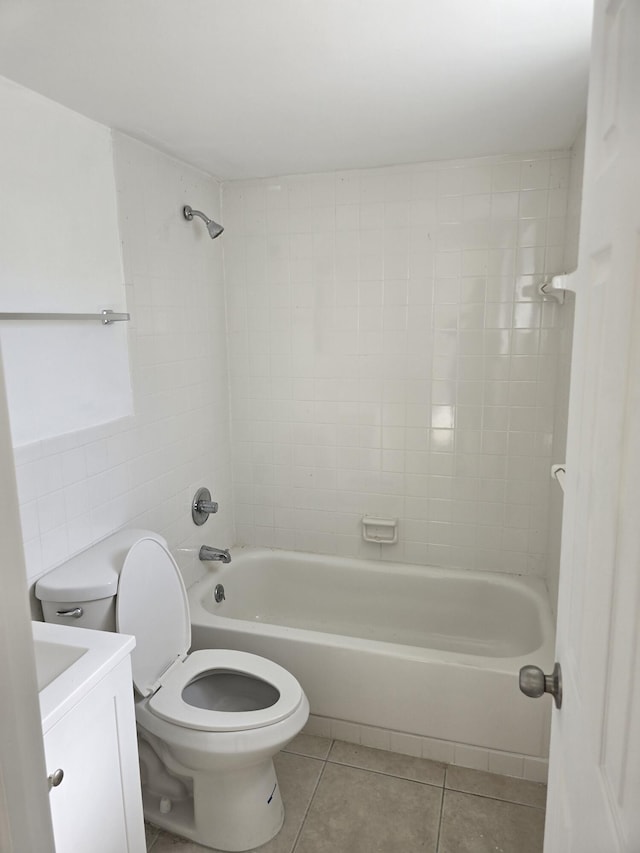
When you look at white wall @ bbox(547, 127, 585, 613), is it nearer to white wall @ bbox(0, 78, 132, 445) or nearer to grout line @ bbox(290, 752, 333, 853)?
grout line @ bbox(290, 752, 333, 853)

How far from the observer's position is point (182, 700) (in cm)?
177

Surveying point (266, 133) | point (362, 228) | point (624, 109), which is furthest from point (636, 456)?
point (362, 228)

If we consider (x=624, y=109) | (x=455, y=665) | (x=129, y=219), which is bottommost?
(x=455, y=665)

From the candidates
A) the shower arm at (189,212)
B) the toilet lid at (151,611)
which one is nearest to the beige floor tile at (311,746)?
the toilet lid at (151,611)

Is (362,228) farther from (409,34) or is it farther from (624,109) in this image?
(624,109)

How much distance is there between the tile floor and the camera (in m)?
1.77

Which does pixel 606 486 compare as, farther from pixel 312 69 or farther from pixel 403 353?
pixel 403 353

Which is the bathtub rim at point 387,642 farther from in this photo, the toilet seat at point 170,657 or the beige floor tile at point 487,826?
the beige floor tile at point 487,826

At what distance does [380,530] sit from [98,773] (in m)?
1.73

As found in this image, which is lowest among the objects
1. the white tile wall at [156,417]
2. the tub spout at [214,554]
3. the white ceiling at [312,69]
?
the tub spout at [214,554]

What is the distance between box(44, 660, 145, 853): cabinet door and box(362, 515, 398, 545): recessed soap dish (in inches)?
61.6

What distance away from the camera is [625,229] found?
0.58 meters

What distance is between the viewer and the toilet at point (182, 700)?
64.8 inches

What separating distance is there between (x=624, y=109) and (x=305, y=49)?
107 cm
